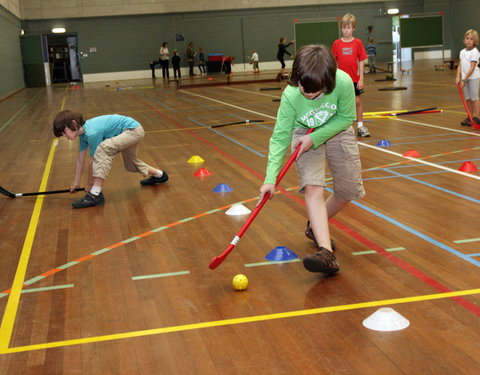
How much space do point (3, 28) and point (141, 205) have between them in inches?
787

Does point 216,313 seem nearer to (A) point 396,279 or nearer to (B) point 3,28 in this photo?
(A) point 396,279

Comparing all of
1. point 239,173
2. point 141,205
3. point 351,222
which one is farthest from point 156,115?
point 351,222

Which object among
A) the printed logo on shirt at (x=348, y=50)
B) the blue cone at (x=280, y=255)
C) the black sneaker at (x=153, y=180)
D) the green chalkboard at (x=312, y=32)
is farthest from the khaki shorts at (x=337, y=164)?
the green chalkboard at (x=312, y=32)

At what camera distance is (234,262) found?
379cm

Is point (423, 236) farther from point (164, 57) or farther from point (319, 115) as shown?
point (164, 57)

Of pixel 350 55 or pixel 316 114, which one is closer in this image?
pixel 316 114

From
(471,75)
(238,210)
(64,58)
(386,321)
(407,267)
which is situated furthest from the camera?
(64,58)

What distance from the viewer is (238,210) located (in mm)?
4883

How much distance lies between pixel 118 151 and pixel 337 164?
2663 mm

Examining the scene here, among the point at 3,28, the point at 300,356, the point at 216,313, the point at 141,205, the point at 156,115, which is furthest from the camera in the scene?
Result: the point at 3,28

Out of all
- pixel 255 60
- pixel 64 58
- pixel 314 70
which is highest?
pixel 64 58

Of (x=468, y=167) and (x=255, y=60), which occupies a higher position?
(x=255, y=60)

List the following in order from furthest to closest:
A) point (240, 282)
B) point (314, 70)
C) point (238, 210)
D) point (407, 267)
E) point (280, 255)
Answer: point (238, 210) → point (280, 255) → point (407, 267) → point (240, 282) → point (314, 70)

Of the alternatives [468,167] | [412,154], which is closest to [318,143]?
[468,167]
